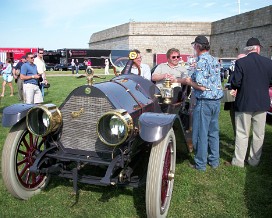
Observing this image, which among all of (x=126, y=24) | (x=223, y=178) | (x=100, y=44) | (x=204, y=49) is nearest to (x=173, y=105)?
(x=204, y=49)

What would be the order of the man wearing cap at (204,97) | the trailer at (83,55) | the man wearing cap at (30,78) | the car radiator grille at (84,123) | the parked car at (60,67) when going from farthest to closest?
1. the trailer at (83,55)
2. the parked car at (60,67)
3. the man wearing cap at (30,78)
4. the man wearing cap at (204,97)
5. the car radiator grille at (84,123)

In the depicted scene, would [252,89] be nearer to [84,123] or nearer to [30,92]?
[84,123]

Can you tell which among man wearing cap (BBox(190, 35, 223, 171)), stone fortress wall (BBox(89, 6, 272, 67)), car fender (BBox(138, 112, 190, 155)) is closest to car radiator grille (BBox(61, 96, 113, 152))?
car fender (BBox(138, 112, 190, 155))

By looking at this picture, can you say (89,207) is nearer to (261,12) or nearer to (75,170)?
(75,170)

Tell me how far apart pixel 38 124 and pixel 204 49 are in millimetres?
2260

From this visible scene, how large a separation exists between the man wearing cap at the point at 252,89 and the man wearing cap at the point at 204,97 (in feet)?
1.12

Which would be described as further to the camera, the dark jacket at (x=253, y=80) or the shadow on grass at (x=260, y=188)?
the dark jacket at (x=253, y=80)

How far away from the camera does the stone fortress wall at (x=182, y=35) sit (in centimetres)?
3219

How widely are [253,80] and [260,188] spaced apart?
139cm

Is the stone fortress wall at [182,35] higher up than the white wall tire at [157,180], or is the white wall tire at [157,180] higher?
the stone fortress wall at [182,35]

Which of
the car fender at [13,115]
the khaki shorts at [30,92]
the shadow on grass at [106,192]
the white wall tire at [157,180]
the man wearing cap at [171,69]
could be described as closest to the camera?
the white wall tire at [157,180]

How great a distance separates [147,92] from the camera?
12.6 feet

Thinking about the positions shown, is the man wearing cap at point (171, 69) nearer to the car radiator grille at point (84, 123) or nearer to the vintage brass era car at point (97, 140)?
the vintage brass era car at point (97, 140)

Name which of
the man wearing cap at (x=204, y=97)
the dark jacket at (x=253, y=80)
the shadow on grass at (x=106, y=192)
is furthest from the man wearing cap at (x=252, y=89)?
the shadow on grass at (x=106, y=192)
